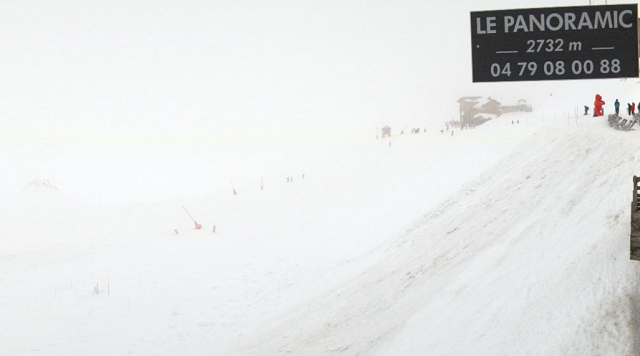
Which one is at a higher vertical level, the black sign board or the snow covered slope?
the black sign board

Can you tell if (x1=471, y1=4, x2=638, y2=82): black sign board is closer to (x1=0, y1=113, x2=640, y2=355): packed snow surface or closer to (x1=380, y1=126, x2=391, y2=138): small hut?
(x1=0, y1=113, x2=640, y2=355): packed snow surface

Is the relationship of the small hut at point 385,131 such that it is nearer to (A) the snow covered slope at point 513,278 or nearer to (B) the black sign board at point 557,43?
(A) the snow covered slope at point 513,278

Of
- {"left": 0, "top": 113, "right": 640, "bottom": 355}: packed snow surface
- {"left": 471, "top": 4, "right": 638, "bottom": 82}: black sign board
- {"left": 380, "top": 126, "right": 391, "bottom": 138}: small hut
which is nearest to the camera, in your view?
{"left": 471, "top": 4, "right": 638, "bottom": 82}: black sign board

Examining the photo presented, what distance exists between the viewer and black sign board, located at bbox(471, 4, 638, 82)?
6.93 m

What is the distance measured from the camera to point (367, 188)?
3481 cm

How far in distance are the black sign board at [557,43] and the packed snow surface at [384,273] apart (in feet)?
11.9

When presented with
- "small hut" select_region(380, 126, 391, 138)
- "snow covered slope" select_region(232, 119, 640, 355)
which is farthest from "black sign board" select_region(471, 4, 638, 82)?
"small hut" select_region(380, 126, 391, 138)

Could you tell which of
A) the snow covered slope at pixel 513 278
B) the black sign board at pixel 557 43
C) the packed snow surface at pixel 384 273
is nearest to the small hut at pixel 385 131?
the packed snow surface at pixel 384 273

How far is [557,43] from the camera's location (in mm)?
7035

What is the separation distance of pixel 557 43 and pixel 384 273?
9.82m

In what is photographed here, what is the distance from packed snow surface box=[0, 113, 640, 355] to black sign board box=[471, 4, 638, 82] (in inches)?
143

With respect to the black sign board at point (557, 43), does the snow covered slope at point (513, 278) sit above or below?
below

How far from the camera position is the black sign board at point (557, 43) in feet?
22.7

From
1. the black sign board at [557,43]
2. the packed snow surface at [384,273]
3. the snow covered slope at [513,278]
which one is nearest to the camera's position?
the snow covered slope at [513,278]
